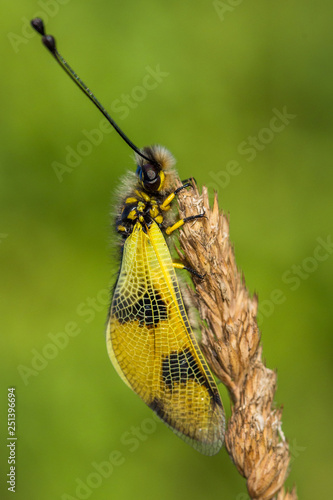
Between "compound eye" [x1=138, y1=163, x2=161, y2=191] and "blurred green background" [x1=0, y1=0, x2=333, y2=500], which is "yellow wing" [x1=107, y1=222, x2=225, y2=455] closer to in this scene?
"compound eye" [x1=138, y1=163, x2=161, y2=191]

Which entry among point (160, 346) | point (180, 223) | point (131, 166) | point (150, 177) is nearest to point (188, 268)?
point (180, 223)

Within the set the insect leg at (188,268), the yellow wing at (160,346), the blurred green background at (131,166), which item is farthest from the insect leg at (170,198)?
the blurred green background at (131,166)

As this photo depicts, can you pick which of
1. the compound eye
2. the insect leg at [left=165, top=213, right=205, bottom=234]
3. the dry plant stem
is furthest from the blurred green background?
the dry plant stem

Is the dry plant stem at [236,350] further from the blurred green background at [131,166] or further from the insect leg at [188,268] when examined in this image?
the blurred green background at [131,166]

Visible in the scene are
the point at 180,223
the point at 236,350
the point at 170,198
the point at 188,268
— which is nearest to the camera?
the point at 236,350

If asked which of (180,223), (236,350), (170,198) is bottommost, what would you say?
(236,350)

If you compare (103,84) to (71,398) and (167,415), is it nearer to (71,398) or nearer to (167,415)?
(71,398)

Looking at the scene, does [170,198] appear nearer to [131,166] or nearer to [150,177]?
[150,177]
